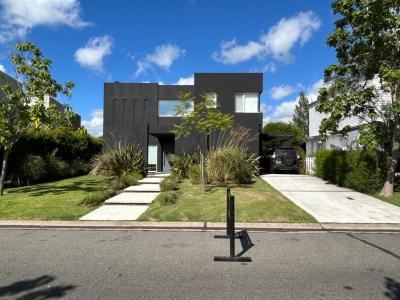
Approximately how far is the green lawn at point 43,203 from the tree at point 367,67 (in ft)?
27.2

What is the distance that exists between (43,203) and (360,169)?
34.1 ft

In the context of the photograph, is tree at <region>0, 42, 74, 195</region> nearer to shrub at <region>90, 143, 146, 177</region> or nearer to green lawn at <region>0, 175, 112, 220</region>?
green lawn at <region>0, 175, 112, 220</region>

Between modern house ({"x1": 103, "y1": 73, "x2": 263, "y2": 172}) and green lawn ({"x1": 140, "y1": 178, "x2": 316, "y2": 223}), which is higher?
modern house ({"x1": 103, "y1": 73, "x2": 263, "y2": 172})

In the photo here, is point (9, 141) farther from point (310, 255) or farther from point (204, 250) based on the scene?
point (310, 255)

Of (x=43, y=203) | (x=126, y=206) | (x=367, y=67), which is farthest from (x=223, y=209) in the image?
(x=367, y=67)

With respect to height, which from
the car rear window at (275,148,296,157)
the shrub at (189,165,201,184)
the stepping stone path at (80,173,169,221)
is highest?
the car rear window at (275,148,296,157)

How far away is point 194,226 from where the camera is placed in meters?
7.71

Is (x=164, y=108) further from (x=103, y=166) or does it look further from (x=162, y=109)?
(x=103, y=166)

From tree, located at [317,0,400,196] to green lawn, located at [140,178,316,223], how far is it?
336cm

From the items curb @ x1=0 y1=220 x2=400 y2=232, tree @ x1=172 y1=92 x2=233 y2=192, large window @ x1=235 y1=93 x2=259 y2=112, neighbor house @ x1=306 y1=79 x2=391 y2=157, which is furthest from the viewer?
large window @ x1=235 y1=93 x2=259 y2=112

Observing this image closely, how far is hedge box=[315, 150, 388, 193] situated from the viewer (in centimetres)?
1205

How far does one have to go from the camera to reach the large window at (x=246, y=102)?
857 inches

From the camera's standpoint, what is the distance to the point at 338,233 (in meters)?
7.21

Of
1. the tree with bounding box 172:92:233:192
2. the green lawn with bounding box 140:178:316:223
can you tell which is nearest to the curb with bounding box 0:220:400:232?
the green lawn with bounding box 140:178:316:223
